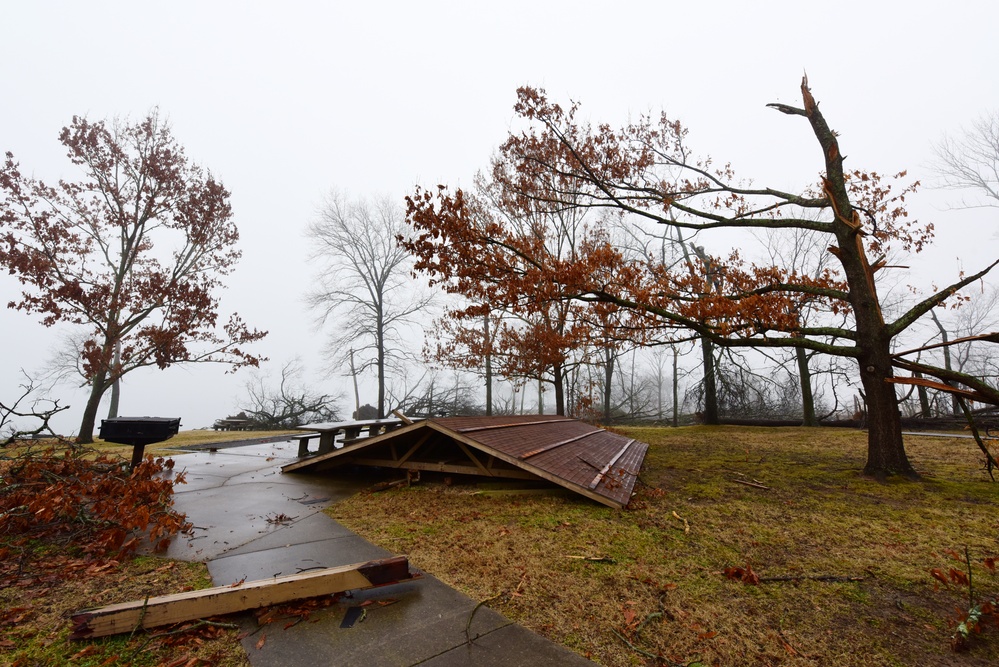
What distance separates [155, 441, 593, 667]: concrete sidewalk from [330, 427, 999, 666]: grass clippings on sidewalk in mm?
238

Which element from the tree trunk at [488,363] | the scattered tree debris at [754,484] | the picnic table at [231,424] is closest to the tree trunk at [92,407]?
the picnic table at [231,424]

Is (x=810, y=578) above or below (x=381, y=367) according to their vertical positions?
below

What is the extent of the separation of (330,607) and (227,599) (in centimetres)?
66

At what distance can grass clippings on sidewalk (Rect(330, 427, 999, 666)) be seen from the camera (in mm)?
2639

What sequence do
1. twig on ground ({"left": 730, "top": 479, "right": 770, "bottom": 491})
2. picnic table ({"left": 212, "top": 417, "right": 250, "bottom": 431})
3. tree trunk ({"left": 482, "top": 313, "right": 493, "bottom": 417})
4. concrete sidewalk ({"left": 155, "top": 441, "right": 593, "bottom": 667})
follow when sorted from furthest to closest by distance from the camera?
picnic table ({"left": 212, "top": 417, "right": 250, "bottom": 431})
tree trunk ({"left": 482, "top": 313, "right": 493, "bottom": 417})
twig on ground ({"left": 730, "top": 479, "right": 770, "bottom": 491})
concrete sidewalk ({"left": 155, "top": 441, "right": 593, "bottom": 667})

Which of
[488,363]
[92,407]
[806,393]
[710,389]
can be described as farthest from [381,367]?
[806,393]

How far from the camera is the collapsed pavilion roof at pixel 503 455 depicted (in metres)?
5.65

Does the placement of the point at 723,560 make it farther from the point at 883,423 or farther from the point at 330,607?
the point at 883,423

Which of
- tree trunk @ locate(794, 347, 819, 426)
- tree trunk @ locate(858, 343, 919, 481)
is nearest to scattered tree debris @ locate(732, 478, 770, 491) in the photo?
tree trunk @ locate(858, 343, 919, 481)

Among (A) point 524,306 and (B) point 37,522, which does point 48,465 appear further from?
(A) point 524,306

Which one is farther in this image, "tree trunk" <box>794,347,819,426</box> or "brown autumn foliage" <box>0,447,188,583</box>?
"tree trunk" <box>794,347,819,426</box>

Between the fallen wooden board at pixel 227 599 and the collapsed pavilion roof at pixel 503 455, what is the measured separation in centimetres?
254

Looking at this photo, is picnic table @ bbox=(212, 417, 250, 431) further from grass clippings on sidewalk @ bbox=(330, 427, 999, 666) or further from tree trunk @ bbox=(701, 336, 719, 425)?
tree trunk @ bbox=(701, 336, 719, 425)

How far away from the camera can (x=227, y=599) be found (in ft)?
9.40
